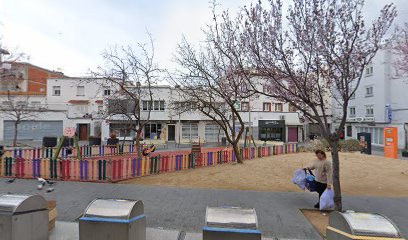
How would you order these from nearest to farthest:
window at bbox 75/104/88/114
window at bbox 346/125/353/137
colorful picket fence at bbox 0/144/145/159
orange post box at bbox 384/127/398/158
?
colorful picket fence at bbox 0/144/145/159 < orange post box at bbox 384/127/398/158 < window at bbox 75/104/88/114 < window at bbox 346/125/353/137

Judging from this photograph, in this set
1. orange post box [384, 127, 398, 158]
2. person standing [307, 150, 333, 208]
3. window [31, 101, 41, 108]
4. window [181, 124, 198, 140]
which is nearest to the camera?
person standing [307, 150, 333, 208]

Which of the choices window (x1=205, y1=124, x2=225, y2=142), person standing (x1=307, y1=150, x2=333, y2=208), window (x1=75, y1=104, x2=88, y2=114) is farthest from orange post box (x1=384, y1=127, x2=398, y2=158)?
window (x1=75, y1=104, x2=88, y2=114)

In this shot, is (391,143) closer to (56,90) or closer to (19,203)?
(19,203)

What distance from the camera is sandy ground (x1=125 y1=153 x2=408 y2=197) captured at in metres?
9.02

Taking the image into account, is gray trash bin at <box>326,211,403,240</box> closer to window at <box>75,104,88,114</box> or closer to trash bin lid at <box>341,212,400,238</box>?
trash bin lid at <box>341,212,400,238</box>

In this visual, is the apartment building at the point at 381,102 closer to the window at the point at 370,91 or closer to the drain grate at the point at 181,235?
the window at the point at 370,91

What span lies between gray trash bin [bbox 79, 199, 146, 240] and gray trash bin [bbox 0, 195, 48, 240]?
892 mm

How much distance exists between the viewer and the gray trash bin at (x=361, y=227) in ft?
9.70

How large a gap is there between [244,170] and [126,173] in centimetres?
493

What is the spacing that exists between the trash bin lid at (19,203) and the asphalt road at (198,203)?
5.92 ft

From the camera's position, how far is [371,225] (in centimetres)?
305

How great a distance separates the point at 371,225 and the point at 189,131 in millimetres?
33279

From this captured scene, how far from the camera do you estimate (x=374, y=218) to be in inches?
126

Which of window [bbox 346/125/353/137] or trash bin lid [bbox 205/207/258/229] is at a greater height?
window [bbox 346/125/353/137]
